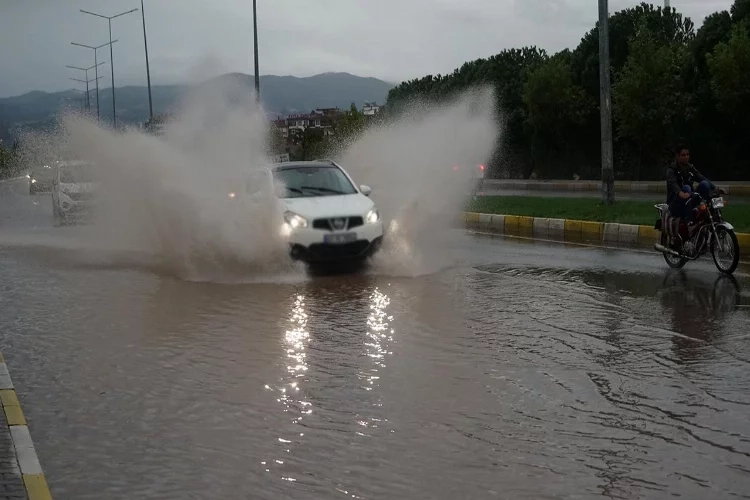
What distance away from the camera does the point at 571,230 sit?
20.4m

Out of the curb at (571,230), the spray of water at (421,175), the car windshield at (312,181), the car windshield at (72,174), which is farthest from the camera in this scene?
the car windshield at (72,174)

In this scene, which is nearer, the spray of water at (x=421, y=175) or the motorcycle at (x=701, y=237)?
the motorcycle at (x=701, y=237)

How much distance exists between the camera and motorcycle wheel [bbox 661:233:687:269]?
1375cm

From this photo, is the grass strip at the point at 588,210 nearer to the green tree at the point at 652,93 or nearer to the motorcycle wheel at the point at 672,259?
the motorcycle wheel at the point at 672,259

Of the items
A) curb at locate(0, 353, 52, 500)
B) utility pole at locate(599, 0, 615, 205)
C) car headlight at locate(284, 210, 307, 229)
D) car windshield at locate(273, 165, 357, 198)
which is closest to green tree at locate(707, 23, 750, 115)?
utility pole at locate(599, 0, 615, 205)

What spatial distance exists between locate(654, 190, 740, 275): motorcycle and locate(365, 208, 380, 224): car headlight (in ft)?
12.5

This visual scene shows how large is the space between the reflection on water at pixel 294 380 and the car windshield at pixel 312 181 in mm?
4159

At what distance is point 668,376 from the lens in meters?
7.37

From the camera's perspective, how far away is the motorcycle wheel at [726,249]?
12656 millimetres

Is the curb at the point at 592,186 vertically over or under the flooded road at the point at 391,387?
over

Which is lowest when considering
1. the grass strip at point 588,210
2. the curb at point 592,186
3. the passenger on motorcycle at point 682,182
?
the grass strip at point 588,210

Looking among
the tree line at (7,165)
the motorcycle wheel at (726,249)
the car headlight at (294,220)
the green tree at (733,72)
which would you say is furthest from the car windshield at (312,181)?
the tree line at (7,165)

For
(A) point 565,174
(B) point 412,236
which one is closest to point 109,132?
(B) point 412,236

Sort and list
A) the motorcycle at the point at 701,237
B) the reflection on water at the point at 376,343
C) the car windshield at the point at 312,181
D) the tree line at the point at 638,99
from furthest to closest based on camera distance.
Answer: the tree line at the point at 638,99
the car windshield at the point at 312,181
the motorcycle at the point at 701,237
the reflection on water at the point at 376,343
